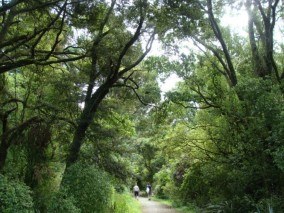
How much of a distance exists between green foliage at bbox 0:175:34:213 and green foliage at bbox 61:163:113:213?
3433 millimetres

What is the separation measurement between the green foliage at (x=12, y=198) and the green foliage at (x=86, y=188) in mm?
3433

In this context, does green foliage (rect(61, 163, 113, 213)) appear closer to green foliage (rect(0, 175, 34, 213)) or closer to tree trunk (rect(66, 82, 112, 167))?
tree trunk (rect(66, 82, 112, 167))

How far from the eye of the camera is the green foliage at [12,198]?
25.9 feet

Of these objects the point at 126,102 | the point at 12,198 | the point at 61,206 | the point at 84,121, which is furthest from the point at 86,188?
the point at 126,102

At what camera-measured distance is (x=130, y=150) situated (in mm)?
17469

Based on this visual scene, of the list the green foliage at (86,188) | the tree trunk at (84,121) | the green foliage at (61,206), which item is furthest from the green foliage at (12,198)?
the tree trunk at (84,121)

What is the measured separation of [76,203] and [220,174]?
5958 millimetres

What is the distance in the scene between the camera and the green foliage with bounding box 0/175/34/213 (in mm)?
7887

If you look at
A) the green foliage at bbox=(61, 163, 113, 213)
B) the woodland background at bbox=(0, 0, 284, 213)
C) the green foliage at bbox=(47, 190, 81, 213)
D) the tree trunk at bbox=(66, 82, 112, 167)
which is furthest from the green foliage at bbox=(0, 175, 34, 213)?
the tree trunk at bbox=(66, 82, 112, 167)

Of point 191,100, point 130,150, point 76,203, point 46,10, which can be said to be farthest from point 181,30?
point 76,203

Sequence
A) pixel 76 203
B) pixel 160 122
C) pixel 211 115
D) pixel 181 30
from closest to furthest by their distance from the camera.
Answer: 1. pixel 76 203
2. pixel 181 30
3. pixel 211 115
4. pixel 160 122

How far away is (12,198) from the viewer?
7992 millimetres

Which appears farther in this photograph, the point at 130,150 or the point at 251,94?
the point at 130,150

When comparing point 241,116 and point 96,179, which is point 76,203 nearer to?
point 96,179
